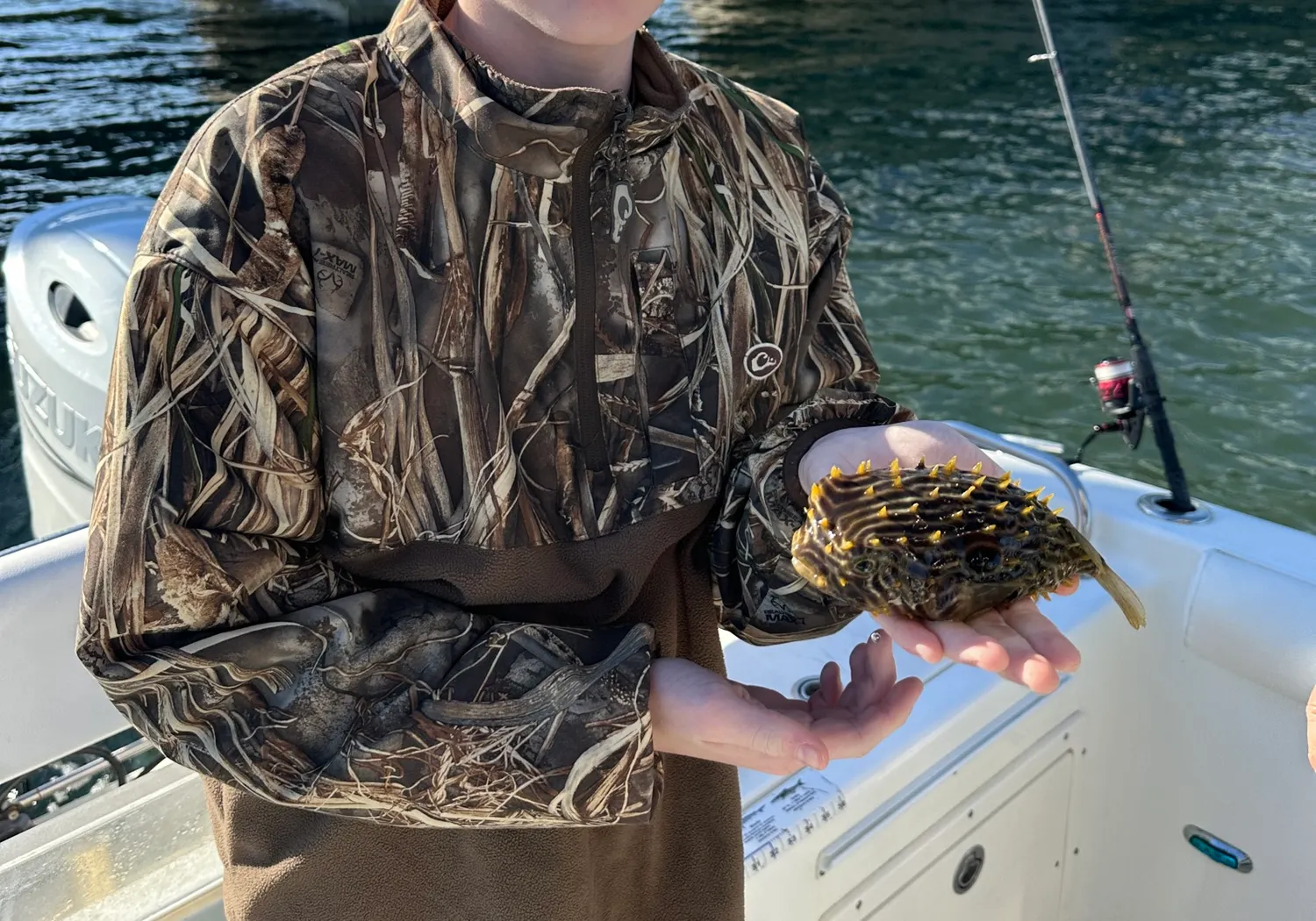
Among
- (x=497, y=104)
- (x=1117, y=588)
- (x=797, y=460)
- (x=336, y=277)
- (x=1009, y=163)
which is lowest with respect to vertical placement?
(x=1009, y=163)

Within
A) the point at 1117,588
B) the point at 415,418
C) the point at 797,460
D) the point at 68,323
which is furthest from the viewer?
the point at 68,323

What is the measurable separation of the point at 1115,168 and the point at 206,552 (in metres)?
13.8

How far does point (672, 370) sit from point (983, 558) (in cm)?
54

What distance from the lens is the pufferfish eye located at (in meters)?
1.69

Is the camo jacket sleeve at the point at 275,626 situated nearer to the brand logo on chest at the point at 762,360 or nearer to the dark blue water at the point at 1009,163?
the brand logo on chest at the point at 762,360

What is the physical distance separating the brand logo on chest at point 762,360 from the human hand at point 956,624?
14cm

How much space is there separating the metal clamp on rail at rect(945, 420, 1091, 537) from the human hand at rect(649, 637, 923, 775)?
5.87 feet

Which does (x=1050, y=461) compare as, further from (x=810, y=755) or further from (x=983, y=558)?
(x=810, y=755)

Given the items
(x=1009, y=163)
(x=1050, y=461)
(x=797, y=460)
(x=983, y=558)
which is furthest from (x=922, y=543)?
(x=1009, y=163)

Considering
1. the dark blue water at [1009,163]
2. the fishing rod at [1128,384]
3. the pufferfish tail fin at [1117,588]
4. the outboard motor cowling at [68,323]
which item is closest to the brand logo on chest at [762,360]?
the pufferfish tail fin at [1117,588]

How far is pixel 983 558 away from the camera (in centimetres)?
170

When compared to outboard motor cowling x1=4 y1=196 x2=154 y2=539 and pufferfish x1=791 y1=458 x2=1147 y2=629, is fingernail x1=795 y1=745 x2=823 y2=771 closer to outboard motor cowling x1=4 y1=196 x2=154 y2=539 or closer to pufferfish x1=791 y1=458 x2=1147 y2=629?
pufferfish x1=791 y1=458 x2=1147 y2=629

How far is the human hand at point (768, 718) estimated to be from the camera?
1.40 metres

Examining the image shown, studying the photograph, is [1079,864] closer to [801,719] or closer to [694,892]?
[694,892]
